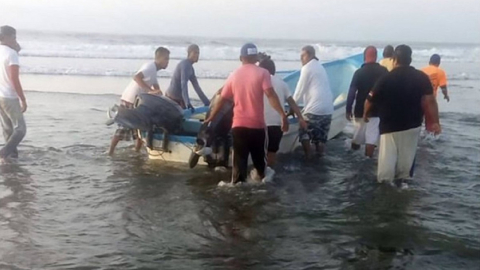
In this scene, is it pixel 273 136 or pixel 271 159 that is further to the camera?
pixel 271 159

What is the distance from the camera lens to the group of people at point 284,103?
7.39m

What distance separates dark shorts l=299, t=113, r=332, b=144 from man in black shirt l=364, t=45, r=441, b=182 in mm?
1834

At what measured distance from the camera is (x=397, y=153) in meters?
7.85

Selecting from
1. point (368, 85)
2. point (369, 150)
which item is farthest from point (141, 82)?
point (369, 150)

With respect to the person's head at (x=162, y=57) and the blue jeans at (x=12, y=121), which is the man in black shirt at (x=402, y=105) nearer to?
the person's head at (x=162, y=57)

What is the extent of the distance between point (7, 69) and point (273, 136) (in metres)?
3.93

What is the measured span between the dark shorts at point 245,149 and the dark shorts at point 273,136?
28.3 inches

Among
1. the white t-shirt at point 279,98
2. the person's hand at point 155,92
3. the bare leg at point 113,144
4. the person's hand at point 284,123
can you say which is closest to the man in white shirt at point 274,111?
the white t-shirt at point 279,98

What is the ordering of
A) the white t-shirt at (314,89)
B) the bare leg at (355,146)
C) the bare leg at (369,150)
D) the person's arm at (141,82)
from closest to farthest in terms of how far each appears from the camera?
the person's arm at (141,82) < the white t-shirt at (314,89) < the bare leg at (369,150) < the bare leg at (355,146)

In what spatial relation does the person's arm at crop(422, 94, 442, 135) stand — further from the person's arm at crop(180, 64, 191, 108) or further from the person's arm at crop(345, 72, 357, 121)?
the person's arm at crop(180, 64, 191, 108)

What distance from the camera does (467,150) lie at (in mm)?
11141

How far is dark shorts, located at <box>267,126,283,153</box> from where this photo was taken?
8.38m

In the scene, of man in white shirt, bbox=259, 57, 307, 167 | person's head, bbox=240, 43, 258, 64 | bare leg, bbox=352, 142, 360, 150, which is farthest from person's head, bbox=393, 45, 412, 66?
bare leg, bbox=352, 142, 360, 150

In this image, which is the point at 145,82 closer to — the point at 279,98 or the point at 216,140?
the point at 216,140
